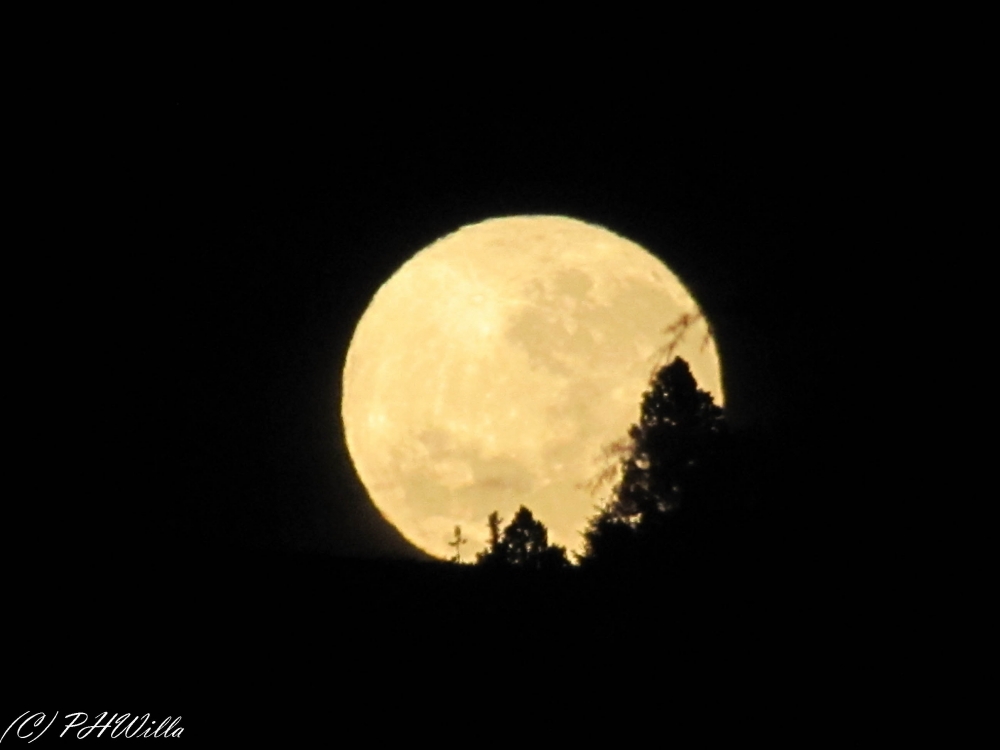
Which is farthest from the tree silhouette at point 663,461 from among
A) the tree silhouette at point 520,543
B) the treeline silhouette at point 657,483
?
the tree silhouette at point 520,543

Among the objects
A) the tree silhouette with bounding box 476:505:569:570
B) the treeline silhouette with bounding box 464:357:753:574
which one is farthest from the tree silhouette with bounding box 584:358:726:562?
the tree silhouette with bounding box 476:505:569:570

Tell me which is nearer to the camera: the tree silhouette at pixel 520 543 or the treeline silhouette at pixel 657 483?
the treeline silhouette at pixel 657 483

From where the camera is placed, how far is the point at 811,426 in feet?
45.9

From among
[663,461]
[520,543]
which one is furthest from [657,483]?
[520,543]

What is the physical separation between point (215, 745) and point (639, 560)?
3.98 metres

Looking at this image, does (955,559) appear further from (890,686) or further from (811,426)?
(811,426)

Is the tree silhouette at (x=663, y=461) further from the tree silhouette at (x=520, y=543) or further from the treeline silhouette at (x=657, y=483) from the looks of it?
the tree silhouette at (x=520, y=543)

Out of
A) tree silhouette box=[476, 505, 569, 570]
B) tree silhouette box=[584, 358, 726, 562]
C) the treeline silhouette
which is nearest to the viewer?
the treeline silhouette

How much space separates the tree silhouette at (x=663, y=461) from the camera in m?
13.9

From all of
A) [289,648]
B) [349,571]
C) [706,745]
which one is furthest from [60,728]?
[706,745]

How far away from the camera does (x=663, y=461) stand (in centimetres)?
1463

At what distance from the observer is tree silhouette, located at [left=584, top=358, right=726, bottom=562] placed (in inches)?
546

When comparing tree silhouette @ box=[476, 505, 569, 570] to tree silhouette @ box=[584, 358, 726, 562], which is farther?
tree silhouette @ box=[476, 505, 569, 570]

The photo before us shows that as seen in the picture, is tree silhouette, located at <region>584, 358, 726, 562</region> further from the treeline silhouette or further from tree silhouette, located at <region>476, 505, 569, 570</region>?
tree silhouette, located at <region>476, 505, 569, 570</region>
